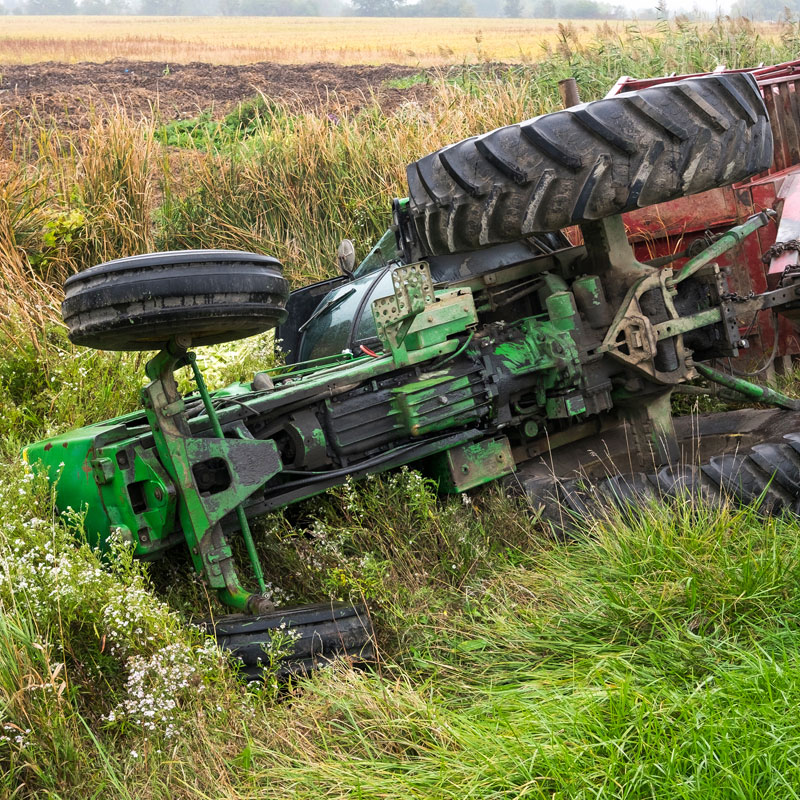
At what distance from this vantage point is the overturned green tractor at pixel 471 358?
284cm

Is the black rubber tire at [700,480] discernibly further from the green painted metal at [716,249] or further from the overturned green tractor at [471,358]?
the green painted metal at [716,249]

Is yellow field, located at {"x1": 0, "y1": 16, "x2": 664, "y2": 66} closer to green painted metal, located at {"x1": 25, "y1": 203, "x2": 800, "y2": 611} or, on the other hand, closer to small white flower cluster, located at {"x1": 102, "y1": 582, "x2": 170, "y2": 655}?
green painted metal, located at {"x1": 25, "y1": 203, "x2": 800, "y2": 611}

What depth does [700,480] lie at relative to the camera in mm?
3471

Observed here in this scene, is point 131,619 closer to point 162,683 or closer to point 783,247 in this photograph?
point 162,683

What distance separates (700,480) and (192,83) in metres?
14.6

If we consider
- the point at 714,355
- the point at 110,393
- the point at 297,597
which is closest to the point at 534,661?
the point at 297,597

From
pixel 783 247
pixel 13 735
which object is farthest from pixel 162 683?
pixel 783 247

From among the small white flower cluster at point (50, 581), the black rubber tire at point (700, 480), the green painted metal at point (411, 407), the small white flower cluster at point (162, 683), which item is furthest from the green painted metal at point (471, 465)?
the small white flower cluster at point (50, 581)

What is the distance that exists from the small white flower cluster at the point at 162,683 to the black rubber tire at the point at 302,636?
0.43 ft

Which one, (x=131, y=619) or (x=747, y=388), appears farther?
(x=747, y=388)

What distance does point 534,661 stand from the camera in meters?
2.67

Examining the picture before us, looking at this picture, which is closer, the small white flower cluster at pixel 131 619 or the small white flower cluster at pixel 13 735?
the small white flower cluster at pixel 13 735

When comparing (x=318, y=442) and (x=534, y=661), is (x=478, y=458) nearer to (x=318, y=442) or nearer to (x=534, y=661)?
(x=318, y=442)

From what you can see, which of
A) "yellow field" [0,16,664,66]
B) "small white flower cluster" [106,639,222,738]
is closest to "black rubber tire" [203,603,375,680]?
"small white flower cluster" [106,639,222,738]
